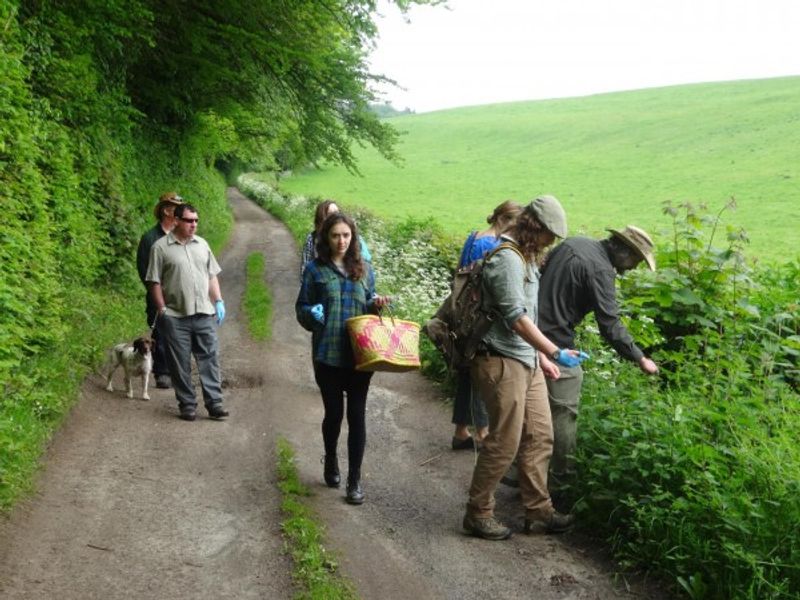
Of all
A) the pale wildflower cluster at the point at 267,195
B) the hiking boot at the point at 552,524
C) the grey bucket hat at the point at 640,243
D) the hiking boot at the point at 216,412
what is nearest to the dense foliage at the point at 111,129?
the hiking boot at the point at 216,412

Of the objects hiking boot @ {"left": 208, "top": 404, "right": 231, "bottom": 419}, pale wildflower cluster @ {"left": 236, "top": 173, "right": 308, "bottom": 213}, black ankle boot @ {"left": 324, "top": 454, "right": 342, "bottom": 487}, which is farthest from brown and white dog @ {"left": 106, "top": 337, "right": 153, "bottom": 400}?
pale wildflower cluster @ {"left": 236, "top": 173, "right": 308, "bottom": 213}

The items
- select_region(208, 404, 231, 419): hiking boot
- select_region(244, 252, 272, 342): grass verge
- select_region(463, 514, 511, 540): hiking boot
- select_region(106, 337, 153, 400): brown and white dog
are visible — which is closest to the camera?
select_region(463, 514, 511, 540): hiking boot

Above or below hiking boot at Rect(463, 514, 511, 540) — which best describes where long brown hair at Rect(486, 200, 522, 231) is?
above

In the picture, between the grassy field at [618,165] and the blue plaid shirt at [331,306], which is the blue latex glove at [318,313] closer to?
the blue plaid shirt at [331,306]

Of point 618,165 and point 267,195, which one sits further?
point 618,165

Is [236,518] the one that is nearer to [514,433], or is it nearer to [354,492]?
[354,492]

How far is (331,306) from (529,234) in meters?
1.63

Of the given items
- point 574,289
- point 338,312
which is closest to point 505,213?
point 574,289

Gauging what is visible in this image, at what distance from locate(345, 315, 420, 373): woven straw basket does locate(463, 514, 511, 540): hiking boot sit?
1.18 meters

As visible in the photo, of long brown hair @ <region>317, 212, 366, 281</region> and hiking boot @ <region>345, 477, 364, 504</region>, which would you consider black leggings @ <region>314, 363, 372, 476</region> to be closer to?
hiking boot @ <region>345, 477, 364, 504</region>

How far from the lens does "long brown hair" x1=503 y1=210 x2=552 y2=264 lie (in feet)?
16.0

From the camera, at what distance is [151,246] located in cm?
822

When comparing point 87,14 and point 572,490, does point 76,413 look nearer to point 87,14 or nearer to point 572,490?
point 572,490

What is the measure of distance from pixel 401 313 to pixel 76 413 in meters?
5.54
